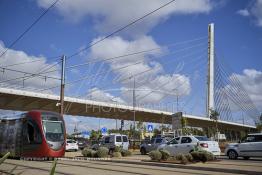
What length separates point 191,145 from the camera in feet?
73.5

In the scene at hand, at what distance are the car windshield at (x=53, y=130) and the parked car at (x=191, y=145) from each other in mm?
6847

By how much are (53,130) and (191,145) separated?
8.35m

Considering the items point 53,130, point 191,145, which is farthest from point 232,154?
point 53,130

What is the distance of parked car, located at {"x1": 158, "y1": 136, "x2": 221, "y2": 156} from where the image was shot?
72.0ft

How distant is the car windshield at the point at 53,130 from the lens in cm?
2234

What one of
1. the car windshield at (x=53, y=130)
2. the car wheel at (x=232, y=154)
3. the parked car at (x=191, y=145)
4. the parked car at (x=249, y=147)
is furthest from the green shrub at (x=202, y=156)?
the car windshield at (x=53, y=130)

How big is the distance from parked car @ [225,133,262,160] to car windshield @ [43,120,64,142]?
10691 mm

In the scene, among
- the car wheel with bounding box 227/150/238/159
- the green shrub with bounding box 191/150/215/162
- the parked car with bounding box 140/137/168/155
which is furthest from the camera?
→ the parked car with bounding box 140/137/168/155

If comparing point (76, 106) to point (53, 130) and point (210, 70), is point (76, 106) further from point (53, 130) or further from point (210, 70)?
point (53, 130)

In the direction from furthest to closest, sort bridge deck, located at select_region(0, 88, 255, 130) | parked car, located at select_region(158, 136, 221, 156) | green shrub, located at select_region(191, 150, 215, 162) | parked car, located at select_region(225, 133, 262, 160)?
bridge deck, located at select_region(0, 88, 255, 130)
parked car, located at select_region(158, 136, 221, 156)
parked car, located at select_region(225, 133, 262, 160)
green shrub, located at select_region(191, 150, 215, 162)

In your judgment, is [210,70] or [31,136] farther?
[210,70]

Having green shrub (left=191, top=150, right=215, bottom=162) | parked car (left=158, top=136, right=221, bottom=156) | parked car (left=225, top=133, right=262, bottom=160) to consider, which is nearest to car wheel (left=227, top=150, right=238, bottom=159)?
parked car (left=225, top=133, right=262, bottom=160)

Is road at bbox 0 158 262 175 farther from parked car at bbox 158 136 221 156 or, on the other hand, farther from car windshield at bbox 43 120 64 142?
car windshield at bbox 43 120 64 142

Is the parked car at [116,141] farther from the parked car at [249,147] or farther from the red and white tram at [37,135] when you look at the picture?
the parked car at [249,147]
